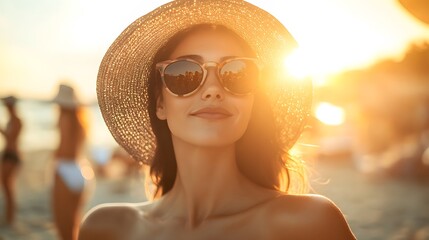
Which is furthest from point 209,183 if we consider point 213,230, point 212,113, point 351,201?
point 351,201

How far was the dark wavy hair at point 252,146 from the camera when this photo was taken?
285cm

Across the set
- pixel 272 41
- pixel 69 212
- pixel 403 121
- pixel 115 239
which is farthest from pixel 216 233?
pixel 403 121

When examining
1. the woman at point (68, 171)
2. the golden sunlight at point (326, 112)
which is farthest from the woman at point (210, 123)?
the woman at point (68, 171)

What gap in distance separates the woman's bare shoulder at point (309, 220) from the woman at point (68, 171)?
3.92 meters

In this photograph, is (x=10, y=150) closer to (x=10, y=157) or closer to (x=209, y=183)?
(x=10, y=157)

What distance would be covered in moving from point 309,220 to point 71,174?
425 centimetres

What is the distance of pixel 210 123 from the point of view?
102 inches

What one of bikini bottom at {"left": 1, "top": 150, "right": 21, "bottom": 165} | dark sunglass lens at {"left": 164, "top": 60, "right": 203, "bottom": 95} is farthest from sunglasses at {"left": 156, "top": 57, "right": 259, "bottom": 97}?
bikini bottom at {"left": 1, "top": 150, "right": 21, "bottom": 165}

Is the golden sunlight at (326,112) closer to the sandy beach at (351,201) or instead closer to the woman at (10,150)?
the sandy beach at (351,201)

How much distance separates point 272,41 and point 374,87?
30.2m

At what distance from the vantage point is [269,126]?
116 inches

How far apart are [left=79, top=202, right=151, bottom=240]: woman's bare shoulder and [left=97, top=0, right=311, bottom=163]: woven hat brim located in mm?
477

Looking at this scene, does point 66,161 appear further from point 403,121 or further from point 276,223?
→ point 403,121

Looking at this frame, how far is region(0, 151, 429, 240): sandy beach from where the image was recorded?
10.2 m
